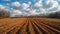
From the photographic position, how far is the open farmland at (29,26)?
11.5 ft

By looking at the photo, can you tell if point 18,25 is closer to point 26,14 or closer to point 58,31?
point 26,14

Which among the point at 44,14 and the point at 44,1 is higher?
the point at 44,1

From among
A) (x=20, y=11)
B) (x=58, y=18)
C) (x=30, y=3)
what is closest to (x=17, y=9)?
(x=20, y=11)

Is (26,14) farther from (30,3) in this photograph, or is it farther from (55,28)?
(55,28)

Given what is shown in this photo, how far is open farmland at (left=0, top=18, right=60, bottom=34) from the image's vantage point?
3.52m

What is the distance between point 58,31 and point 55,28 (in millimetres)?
136

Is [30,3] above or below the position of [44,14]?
above

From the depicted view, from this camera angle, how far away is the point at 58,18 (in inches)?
145

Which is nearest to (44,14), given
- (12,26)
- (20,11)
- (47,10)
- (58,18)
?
(47,10)

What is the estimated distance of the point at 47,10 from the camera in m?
3.76

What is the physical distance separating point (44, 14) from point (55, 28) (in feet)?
1.53

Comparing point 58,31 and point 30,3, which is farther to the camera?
point 30,3

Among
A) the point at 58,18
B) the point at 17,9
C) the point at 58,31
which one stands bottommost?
the point at 58,31

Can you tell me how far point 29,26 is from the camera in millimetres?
3689
